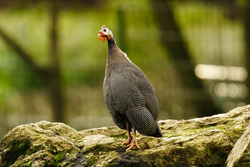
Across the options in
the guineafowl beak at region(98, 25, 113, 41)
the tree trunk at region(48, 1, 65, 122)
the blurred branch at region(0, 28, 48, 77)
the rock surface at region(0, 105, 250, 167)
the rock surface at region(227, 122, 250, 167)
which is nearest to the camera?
the rock surface at region(227, 122, 250, 167)

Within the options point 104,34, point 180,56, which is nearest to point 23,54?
point 180,56

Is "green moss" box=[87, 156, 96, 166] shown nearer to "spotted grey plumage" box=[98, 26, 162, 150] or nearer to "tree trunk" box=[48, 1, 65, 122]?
"spotted grey plumage" box=[98, 26, 162, 150]

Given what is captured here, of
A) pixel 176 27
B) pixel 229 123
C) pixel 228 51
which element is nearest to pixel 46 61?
pixel 176 27

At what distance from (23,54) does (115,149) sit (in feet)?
21.5

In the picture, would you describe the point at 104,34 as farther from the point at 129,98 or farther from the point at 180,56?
the point at 180,56

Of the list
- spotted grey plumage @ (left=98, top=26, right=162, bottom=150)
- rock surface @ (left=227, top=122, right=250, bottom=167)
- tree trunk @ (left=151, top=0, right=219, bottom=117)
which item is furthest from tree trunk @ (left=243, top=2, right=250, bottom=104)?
rock surface @ (left=227, top=122, right=250, bottom=167)

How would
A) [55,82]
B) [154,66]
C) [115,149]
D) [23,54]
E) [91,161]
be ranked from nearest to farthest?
1. [91,161]
2. [115,149]
3. [154,66]
4. [55,82]
5. [23,54]

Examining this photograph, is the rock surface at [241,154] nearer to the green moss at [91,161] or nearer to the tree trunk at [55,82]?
the green moss at [91,161]

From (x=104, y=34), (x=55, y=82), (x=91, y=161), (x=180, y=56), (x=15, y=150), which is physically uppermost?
(x=104, y=34)

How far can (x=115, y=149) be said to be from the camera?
16.9 feet

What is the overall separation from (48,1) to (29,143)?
6902mm

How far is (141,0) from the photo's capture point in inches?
534

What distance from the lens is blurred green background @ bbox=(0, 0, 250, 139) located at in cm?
1074

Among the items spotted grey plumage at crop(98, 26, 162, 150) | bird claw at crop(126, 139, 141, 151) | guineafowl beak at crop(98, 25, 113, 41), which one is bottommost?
bird claw at crop(126, 139, 141, 151)
